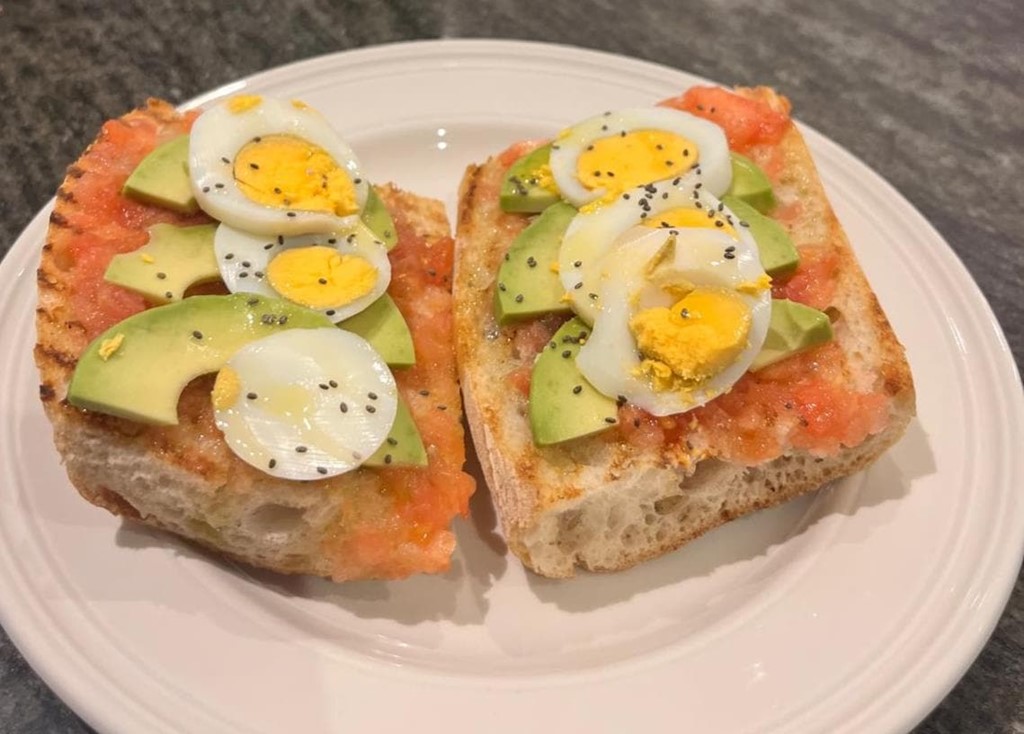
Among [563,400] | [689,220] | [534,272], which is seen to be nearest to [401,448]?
[563,400]

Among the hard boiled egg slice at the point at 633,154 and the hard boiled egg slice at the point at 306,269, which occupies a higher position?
the hard boiled egg slice at the point at 633,154

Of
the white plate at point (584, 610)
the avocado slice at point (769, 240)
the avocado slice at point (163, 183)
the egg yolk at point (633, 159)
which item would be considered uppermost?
the avocado slice at point (163, 183)

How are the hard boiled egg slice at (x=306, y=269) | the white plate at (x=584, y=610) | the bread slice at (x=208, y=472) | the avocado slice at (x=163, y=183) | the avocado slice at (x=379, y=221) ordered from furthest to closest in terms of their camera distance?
1. the avocado slice at (x=379, y=221)
2. the avocado slice at (x=163, y=183)
3. the hard boiled egg slice at (x=306, y=269)
4. the bread slice at (x=208, y=472)
5. the white plate at (x=584, y=610)

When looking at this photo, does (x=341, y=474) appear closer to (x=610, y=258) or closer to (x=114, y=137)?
(x=610, y=258)

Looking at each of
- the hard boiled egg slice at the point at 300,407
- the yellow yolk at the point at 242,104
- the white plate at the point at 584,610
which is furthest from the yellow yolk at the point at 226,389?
the yellow yolk at the point at 242,104

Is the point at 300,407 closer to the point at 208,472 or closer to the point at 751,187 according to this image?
the point at 208,472

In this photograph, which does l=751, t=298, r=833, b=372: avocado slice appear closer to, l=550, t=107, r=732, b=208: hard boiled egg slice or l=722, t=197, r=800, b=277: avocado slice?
l=722, t=197, r=800, b=277: avocado slice

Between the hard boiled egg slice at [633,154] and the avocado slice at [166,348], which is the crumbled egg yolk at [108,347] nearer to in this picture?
the avocado slice at [166,348]

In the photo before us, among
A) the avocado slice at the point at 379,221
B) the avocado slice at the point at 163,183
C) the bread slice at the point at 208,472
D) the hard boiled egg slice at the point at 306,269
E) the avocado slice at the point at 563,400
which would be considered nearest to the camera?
the bread slice at the point at 208,472
